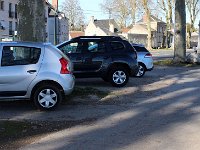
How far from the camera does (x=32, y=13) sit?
481 inches

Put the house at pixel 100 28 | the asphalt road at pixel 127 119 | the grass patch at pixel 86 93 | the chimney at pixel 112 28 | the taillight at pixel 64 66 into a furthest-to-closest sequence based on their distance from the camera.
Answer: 1. the chimney at pixel 112 28
2. the house at pixel 100 28
3. the grass patch at pixel 86 93
4. the taillight at pixel 64 66
5. the asphalt road at pixel 127 119

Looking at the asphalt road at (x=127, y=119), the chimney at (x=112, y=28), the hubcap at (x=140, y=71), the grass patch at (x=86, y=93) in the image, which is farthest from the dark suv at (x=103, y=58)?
the chimney at (x=112, y=28)

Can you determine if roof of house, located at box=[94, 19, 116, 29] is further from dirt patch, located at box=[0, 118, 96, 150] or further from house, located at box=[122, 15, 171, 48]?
dirt patch, located at box=[0, 118, 96, 150]

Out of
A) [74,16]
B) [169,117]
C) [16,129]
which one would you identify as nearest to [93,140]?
[16,129]

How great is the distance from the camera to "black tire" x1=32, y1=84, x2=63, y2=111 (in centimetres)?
973

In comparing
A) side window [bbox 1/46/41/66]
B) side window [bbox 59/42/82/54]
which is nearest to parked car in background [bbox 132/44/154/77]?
side window [bbox 59/42/82/54]

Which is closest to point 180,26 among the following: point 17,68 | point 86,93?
point 86,93

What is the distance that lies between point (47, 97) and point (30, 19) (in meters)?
3.35

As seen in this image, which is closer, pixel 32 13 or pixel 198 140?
pixel 198 140

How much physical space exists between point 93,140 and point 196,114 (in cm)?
348

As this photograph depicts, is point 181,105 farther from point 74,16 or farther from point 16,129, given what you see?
point 74,16

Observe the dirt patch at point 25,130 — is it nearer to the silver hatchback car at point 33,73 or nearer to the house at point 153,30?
the silver hatchback car at point 33,73

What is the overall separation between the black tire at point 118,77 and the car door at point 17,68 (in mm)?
5100

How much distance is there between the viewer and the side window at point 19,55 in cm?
964
